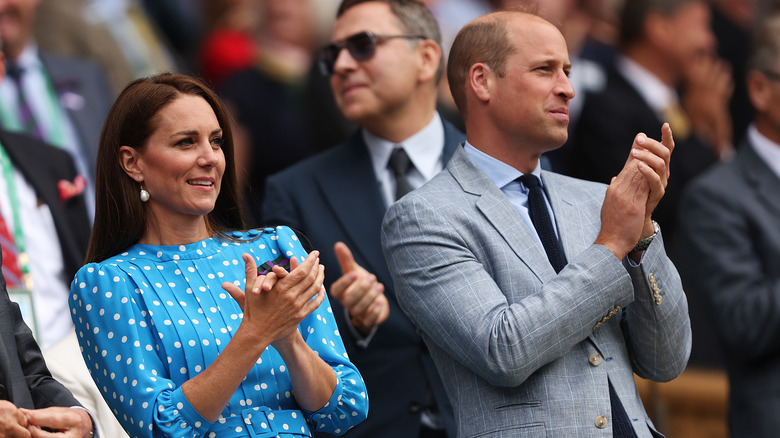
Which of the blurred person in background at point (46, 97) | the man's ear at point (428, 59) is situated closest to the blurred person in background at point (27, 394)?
the man's ear at point (428, 59)

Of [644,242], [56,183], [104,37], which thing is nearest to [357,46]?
[56,183]

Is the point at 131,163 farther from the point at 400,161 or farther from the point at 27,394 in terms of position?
the point at 400,161

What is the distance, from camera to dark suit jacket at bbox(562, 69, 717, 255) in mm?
6207

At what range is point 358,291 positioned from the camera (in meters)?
3.76

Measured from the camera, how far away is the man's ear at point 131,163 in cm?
313

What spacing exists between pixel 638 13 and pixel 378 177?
9.65 feet

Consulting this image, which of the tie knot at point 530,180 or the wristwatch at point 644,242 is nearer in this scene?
the wristwatch at point 644,242

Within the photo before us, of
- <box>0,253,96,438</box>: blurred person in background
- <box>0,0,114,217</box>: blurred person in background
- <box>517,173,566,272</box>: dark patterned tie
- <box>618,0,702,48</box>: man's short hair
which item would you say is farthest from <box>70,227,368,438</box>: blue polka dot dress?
<box>618,0,702,48</box>: man's short hair

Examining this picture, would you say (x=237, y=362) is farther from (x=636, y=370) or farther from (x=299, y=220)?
(x=299, y=220)

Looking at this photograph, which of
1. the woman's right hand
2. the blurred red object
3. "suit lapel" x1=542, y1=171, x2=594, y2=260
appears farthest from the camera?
the blurred red object

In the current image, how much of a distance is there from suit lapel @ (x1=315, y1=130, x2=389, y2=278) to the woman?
97cm

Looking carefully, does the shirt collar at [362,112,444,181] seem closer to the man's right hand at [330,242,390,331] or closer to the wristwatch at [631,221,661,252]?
the man's right hand at [330,242,390,331]

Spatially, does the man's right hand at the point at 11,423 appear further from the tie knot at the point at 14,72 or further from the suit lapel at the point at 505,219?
the tie knot at the point at 14,72

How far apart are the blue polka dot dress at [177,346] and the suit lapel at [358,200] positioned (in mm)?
1075
